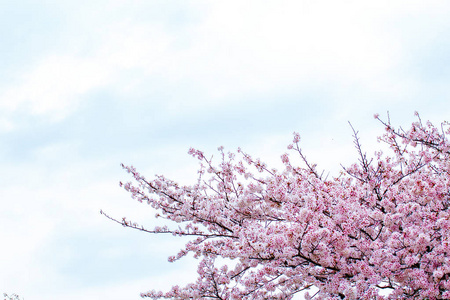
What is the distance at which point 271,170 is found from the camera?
912cm

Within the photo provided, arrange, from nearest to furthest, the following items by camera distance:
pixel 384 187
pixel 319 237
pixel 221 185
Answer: pixel 319 237
pixel 384 187
pixel 221 185

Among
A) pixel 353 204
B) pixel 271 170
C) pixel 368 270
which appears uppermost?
pixel 271 170

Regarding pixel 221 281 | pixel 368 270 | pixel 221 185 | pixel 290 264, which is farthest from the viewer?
pixel 221 185

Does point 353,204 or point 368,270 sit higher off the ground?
point 353,204

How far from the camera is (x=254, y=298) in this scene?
27.2 ft

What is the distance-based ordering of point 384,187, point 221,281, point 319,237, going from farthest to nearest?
point 221,281 → point 384,187 → point 319,237

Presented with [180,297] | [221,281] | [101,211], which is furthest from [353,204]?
[101,211]

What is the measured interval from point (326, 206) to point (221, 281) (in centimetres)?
268

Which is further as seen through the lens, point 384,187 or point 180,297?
point 180,297

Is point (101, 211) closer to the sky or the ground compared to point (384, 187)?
closer to the sky

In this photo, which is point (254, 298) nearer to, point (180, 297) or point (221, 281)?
point (221, 281)

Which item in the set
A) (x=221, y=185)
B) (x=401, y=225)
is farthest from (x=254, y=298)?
(x=401, y=225)

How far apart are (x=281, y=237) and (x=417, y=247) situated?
1.98 m

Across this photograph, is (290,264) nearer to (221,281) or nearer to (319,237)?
(319,237)
